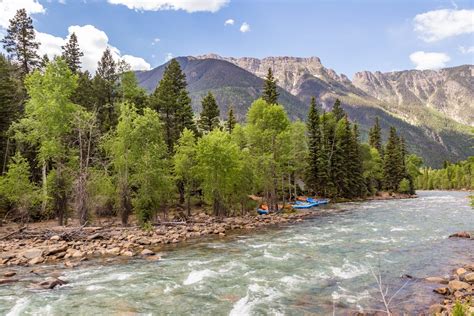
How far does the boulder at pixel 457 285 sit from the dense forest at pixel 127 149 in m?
21.0

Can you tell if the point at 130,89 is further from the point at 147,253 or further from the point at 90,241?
the point at 147,253

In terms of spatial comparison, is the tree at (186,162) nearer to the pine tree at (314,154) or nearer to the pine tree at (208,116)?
the pine tree at (208,116)

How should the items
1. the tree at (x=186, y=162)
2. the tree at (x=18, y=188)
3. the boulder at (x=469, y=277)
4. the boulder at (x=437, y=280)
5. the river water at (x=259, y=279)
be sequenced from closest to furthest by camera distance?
the river water at (x=259, y=279) < the boulder at (x=469, y=277) < the boulder at (x=437, y=280) < the tree at (x=18, y=188) < the tree at (x=186, y=162)

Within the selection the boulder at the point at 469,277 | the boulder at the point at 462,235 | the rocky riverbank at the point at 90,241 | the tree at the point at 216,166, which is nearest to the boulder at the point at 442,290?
the boulder at the point at 469,277

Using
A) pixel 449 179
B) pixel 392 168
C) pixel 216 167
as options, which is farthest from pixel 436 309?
pixel 449 179

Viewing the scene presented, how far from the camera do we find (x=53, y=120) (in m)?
27.3

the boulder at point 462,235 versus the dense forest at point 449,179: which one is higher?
the boulder at point 462,235

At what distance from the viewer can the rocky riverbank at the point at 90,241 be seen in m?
18.2

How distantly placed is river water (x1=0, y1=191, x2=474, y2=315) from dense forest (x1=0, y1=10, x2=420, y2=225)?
32.7ft

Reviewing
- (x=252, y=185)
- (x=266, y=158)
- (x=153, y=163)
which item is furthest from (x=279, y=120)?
(x=153, y=163)

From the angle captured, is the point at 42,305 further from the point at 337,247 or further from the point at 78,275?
the point at 337,247

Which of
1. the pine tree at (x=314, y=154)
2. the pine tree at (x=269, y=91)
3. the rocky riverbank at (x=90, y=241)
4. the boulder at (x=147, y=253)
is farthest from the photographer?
the pine tree at (x=314, y=154)

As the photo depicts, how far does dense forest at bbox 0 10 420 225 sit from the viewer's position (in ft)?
89.7

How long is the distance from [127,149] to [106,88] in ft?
73.3
